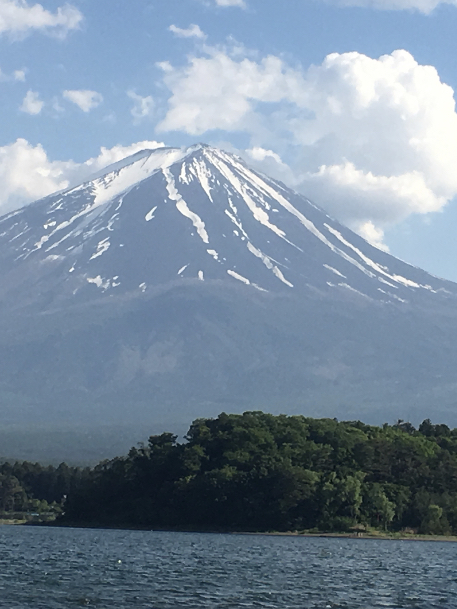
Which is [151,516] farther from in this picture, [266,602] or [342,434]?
[266,602]

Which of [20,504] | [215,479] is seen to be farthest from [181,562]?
[20,504]

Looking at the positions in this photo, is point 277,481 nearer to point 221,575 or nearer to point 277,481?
point 277,481

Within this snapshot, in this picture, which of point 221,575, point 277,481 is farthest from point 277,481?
point 221,575

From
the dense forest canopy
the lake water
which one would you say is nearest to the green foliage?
the dense forest canopy

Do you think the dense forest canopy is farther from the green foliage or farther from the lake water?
the lake water

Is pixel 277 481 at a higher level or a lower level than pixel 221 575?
higher

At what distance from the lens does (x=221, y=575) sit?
53.9 m

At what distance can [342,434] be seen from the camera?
4599 inches

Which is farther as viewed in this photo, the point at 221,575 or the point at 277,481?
the point at 277,481

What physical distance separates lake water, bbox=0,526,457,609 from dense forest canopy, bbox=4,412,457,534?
1708 centimetres

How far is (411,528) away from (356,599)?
59.0 meters

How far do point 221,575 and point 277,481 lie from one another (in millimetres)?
50276

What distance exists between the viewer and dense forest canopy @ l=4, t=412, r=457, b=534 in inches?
4011

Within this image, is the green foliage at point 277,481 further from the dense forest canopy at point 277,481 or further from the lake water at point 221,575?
the lake water at point 221,575
